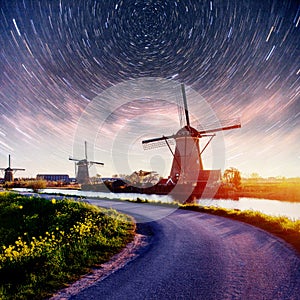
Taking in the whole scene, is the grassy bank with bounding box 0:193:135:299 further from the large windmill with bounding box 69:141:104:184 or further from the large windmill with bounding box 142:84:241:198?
the large windmill with bounding box 69:141:104:184

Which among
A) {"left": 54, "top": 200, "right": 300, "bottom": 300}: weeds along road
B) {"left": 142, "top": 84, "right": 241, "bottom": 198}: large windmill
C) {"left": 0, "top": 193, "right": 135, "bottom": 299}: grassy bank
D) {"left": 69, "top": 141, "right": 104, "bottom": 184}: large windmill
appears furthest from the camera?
{"left": 69, "top": 141, "right": 104, "bottom": 184}: large windmill

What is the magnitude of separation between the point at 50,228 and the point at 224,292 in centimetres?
1317

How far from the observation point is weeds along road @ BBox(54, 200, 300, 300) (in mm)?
5484

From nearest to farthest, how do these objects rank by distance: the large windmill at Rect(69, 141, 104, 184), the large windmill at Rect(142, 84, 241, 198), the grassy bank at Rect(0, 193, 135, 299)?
1. the grassy bank at Rect(0, 193, 135, 299)
2. the large windmill at Rect(142, 84, 241, 198)
3. the large windmill at Rect(69, 141, 104, 184)

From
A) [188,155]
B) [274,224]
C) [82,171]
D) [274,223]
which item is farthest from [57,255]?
[82,171]

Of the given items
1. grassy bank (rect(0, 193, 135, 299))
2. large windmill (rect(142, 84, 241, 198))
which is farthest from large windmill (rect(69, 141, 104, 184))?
grassy bank (rect(0, 193, 135, 299))

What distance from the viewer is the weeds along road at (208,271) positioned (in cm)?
548

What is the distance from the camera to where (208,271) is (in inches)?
263

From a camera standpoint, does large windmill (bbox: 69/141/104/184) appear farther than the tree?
Yes

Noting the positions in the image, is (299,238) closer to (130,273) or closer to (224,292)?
(224,292)

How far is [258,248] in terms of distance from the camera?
877 centimetres

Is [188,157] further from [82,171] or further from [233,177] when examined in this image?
[82,171]

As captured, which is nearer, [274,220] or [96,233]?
[96,233]

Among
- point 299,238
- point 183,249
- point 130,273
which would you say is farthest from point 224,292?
point 299,238
